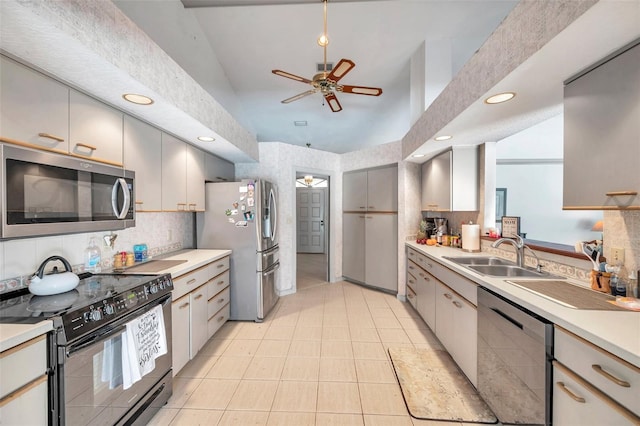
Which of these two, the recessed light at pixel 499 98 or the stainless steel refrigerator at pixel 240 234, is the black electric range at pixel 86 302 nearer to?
the stainless steel refrigerator at pixel 240 234

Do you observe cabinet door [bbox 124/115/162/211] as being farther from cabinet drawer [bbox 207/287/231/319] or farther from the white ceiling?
cabinet drawer [bbox 207/287/231/319]

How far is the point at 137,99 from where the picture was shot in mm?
1704

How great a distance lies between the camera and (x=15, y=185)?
1.17 m

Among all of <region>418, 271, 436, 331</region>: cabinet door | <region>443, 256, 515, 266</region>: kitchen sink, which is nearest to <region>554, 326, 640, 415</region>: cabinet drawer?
<region>443, 256, 515, 266</region>: kitchen sink

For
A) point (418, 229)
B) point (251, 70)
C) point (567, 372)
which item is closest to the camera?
point (567, 372)

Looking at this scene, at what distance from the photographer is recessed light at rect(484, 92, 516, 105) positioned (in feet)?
5.37

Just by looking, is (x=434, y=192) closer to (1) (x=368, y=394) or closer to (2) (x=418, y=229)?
(2) (x=418, y=229)


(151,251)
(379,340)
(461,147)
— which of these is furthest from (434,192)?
(151,251)

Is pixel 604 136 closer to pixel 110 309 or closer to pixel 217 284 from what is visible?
pixel 110 309

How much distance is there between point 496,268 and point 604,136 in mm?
1413

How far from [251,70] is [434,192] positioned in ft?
10.1

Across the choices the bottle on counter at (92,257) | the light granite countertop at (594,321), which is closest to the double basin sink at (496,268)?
the light granite countertop at (594,321)

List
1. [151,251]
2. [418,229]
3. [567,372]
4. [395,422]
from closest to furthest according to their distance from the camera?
[567,372]
[395,422]
[151,251]
[418,229]

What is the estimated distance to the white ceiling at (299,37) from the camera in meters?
2.53
